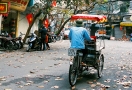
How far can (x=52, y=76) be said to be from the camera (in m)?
9.59

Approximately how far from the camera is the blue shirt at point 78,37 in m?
8.34

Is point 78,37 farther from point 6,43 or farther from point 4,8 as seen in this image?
point 6,43

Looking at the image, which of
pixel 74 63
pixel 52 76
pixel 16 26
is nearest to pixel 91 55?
pixel 74 63

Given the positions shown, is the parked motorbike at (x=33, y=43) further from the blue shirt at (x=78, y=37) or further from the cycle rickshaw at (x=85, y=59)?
the blue shirt at (x=78, y=37)

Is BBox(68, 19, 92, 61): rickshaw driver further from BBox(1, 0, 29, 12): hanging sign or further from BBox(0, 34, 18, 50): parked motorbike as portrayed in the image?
BBox(1, 0, 29, 12): hanging sign

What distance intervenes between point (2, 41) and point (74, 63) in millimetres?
12639

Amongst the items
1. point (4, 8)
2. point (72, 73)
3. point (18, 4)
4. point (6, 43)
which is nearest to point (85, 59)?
point (72, 73)

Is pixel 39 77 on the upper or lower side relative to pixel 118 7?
lower

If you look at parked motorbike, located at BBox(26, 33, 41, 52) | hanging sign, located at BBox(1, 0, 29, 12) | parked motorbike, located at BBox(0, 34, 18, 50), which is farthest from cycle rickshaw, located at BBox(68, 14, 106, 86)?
hanging sign, located at BBox(1, 0, 29, 12)

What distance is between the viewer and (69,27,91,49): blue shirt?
27.3 ft

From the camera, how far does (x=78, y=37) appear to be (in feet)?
27.6

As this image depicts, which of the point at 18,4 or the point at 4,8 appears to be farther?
the point at 18,4

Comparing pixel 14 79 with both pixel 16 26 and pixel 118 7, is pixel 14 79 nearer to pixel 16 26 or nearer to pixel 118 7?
pixel 16 26

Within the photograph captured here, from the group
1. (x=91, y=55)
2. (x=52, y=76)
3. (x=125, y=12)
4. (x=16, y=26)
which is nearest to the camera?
(x=91, y=55)
